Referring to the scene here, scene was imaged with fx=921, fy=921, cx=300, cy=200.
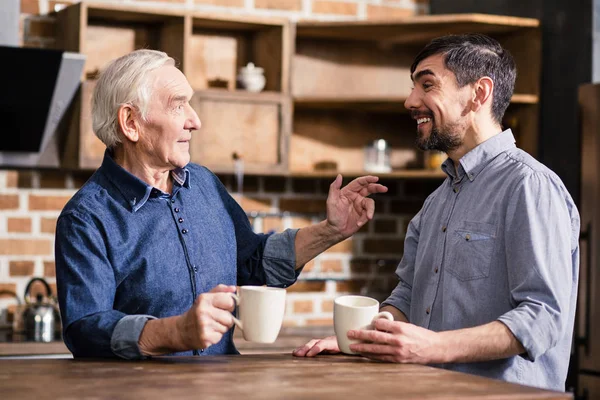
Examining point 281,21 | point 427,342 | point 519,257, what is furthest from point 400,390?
point 281,21

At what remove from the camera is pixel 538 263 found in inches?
74.6

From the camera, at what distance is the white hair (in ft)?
7.07

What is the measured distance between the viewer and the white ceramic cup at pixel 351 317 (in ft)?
6.08

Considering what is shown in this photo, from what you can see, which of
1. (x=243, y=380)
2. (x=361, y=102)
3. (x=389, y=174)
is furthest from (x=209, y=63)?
(x=243, y=380)

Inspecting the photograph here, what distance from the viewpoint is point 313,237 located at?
2299 millimetres

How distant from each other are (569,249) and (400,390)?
0.63 meters

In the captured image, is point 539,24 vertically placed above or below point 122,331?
above

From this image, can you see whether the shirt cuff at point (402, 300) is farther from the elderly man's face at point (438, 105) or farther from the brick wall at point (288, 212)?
the brick wall at point (288, 212)

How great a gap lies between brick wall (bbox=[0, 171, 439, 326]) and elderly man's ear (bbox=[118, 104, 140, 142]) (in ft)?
6.44

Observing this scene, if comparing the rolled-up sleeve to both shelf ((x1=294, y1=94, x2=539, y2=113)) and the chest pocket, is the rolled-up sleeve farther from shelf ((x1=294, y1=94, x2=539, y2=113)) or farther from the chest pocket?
shelf ((x1=294, y1=94, x2=539, y2=113))

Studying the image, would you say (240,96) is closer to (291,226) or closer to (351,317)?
(291,226)

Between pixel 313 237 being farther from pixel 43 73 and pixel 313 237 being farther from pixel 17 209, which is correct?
pixel 17 209

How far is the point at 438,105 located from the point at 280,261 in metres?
0.56

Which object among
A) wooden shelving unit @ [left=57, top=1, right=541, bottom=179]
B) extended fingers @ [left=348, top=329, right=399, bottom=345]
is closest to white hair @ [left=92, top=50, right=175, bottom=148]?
extended fingers @ [left=348, top=329, right=399, bottom=345]
